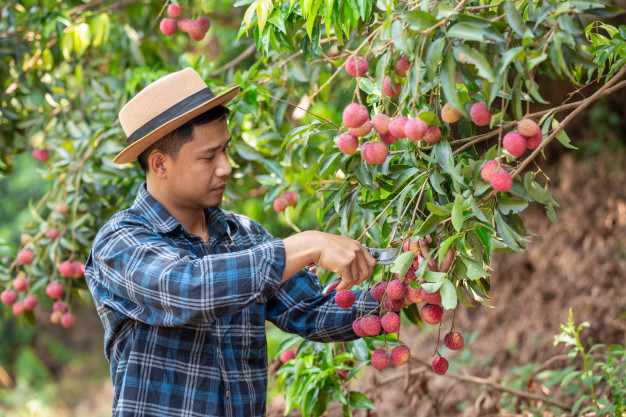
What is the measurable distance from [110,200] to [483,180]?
2.08 metres

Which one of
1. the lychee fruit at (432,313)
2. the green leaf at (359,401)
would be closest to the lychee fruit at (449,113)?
the lychee fruit at (432,313)

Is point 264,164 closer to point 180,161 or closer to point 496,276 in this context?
point 180,161

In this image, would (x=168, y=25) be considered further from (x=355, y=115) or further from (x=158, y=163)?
(x=355, y=115)

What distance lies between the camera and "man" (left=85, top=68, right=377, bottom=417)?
156 cm

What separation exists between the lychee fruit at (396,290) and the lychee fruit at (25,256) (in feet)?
6.68

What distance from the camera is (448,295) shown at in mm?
1455

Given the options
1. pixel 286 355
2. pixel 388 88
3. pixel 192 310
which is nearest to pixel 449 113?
pixel 388 88

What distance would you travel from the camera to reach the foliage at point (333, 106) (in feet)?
4.62

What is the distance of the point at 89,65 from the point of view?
3.67 m

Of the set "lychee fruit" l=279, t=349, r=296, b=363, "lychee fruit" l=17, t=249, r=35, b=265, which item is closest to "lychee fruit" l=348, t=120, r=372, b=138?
"lychee fruit" l=279, t=349, r=296, b=363

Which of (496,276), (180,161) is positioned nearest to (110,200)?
(180,161)

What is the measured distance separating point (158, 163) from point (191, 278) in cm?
51

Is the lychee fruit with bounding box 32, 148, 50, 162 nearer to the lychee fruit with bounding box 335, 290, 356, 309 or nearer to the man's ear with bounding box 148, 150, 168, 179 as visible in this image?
the man's ear with bounding box 148, 150, 168, 179

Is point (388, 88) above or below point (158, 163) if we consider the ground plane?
above
